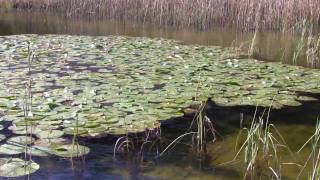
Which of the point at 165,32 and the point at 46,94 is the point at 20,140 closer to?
the point at 46,94

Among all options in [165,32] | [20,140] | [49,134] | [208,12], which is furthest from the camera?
[208,12]

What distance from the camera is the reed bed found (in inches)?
430

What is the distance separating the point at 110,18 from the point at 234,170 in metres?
9.96

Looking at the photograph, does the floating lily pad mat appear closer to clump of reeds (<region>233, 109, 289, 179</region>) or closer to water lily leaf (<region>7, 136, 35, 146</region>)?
water lily leaf (<region>7, 136, 35, 146</region>)

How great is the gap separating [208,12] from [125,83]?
6.46 meters

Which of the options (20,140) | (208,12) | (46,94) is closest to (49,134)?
(20,140)

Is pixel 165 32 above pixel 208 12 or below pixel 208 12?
below

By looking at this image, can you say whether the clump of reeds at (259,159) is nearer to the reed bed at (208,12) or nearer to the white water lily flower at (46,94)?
the white water lily flower at (46,94)

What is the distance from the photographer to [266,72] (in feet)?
Result: 23.0

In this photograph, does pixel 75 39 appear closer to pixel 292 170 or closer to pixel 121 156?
pixel 121 156

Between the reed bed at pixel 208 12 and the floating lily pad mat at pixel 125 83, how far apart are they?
8.78ft

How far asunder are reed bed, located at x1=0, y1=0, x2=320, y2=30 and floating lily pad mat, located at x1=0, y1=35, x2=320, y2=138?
2.68 metres

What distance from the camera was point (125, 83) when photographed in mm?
5879

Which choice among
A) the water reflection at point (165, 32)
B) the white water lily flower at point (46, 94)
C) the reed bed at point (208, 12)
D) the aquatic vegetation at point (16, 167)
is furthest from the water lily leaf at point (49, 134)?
the reed bed at point (208, 12)
